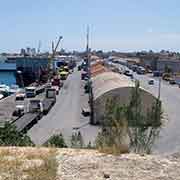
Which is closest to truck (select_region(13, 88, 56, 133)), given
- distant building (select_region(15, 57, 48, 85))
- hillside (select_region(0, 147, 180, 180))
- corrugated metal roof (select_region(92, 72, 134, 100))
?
corrugated metal roof (select_region(92, 72, 134, 100))

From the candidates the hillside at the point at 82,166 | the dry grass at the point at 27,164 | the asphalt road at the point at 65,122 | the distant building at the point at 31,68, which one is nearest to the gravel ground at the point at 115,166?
the hillside at the point at 82,166

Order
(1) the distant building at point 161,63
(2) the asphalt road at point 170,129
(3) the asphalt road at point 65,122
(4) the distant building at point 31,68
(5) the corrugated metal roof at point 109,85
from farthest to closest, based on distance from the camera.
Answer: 1. (1) the distant building at point 161,63
2. (4) the distant building at point 31,68
3. (5) the corrugated metal roof at point 109,85
4. (3) the asphalt road at point 65,122
5. (2) the asphalt road at point 170,129

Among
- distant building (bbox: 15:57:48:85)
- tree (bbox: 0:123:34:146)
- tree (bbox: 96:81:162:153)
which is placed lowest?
distant building (bbox: 15:57:48:85)

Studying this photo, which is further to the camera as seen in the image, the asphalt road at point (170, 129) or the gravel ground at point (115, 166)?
the asphalt road at point (170, 129)

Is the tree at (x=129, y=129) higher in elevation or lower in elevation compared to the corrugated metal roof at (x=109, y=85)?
higher

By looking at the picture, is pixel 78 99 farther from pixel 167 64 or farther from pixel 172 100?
pixel 167 64

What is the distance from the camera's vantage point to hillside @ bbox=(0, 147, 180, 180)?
509 cm

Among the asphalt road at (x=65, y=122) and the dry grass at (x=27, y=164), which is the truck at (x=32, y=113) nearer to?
the asphalt road at (x=65, y=122)

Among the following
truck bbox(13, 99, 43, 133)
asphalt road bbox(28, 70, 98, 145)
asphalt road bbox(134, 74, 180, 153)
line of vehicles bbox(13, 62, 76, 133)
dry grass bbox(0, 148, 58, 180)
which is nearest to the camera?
dry grass bbox(0, 148, 58, 180)

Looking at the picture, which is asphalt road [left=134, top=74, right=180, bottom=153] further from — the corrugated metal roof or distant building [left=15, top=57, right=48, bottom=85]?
distant building [left=15, top=57, right=48, bottom=85]

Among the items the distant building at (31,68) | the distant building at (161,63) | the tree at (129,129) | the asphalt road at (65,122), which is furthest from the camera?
the distant building at (161,63)

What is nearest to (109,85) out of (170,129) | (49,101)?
(49,101)

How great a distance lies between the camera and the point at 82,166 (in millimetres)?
5617

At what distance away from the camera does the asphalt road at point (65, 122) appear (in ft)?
81.2
